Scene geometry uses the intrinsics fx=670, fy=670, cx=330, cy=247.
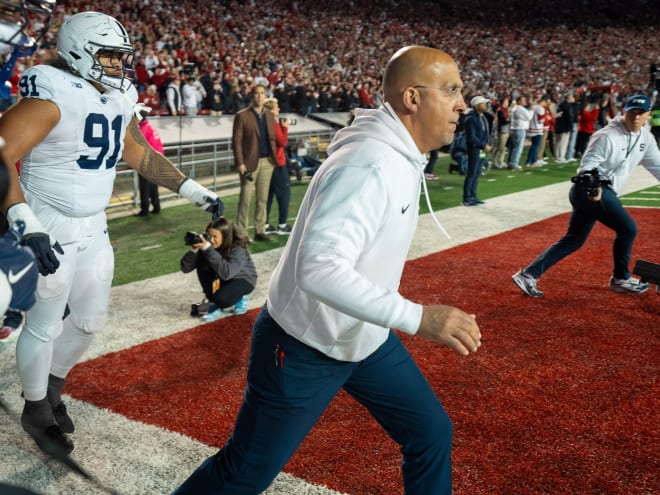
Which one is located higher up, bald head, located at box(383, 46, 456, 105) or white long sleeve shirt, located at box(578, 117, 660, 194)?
bald head, located at box(383, 46, 456, 105)

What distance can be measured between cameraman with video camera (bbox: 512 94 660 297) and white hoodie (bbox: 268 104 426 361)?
13.5 ft

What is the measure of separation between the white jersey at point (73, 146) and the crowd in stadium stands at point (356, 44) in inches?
360

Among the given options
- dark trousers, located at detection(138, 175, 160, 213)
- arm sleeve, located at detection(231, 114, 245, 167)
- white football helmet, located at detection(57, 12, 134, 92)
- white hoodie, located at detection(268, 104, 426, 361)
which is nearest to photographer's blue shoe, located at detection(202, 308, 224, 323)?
white football helmet, located at detection(57, 12, 134, 92)

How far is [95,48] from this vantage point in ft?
9.76

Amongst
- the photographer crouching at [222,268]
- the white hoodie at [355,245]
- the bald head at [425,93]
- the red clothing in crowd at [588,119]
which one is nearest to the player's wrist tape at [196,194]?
the white hoodie at [355,245]

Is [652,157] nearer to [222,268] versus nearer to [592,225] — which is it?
[592,225]

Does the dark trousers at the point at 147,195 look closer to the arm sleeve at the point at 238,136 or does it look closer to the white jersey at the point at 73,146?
the arm sleeve at the point at 238,136

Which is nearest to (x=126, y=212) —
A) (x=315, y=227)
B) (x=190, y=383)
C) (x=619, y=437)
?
(x=190, y=383)

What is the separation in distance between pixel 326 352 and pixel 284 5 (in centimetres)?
3373

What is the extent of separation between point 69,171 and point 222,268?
231cm

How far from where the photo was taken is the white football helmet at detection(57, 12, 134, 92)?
2969mm

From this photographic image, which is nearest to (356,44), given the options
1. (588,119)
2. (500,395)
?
(588,119)

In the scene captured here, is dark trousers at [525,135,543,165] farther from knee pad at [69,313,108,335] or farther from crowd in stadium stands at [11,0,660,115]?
knee pad at [69,313,108,335]

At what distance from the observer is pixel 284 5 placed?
33.4 metres
